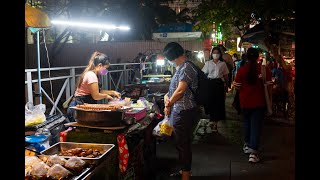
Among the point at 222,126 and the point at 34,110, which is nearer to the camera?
the point at 34,110

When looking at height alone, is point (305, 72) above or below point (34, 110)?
above

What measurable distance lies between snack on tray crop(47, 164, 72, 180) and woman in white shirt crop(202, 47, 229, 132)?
6.77 m

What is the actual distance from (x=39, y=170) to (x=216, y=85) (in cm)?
714

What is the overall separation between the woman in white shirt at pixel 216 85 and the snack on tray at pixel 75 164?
21.3 ft

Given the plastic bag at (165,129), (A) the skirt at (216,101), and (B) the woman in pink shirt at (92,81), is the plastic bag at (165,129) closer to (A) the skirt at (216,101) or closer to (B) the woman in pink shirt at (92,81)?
(B) the woman in pink shirt at (92,81)

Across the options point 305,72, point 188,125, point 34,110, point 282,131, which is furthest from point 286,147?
point 305,72

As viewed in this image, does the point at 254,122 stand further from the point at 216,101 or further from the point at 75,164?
the point at 75,164

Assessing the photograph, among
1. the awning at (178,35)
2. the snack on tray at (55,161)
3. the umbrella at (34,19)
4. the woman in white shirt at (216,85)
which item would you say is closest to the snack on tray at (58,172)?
the snack on tray at (55,161)

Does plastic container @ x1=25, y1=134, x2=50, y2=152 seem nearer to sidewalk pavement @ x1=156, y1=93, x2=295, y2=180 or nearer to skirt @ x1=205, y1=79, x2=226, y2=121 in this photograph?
sidewalk pavement @ x1=156, y1=93, x2=295, y2=180

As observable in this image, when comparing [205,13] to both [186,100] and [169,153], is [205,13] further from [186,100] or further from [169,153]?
[186,100]

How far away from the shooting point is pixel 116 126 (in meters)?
4.80

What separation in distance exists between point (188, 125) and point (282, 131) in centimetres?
538

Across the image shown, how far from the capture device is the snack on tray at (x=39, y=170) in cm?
345
